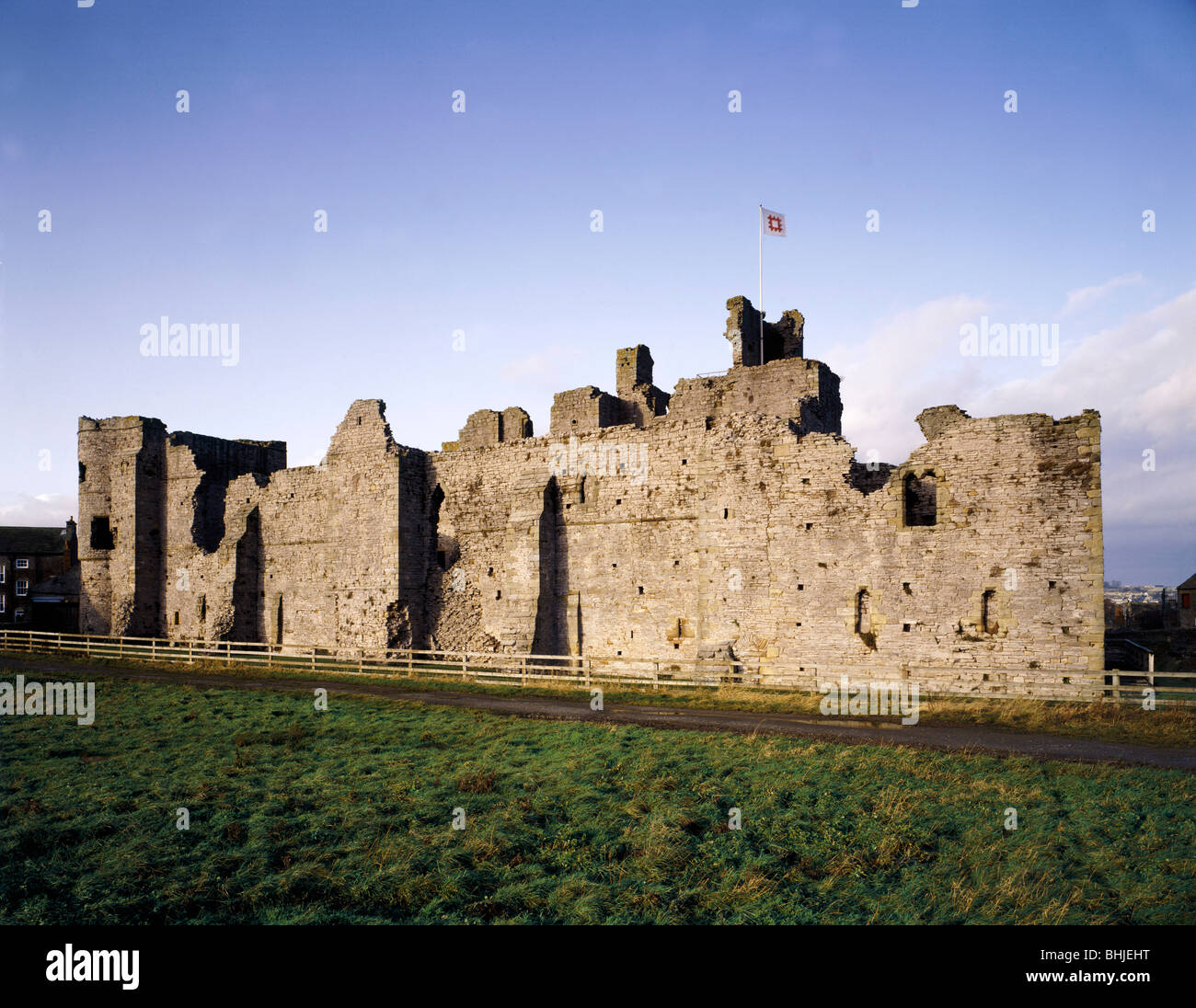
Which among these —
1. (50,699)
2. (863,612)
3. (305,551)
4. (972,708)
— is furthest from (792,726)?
(305,551)

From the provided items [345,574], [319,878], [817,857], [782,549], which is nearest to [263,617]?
[345,574]

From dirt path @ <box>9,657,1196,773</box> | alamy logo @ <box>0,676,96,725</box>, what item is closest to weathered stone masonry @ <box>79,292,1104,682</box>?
dirt path @ <box>9,657,1196,773</box>

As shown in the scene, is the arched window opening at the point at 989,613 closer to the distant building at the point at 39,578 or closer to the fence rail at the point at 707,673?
the fence rail at the point at 707,673

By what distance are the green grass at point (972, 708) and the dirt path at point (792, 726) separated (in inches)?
21.4

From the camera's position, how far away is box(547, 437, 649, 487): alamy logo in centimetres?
2412

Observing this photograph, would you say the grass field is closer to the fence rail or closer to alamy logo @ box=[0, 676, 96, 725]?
alamy logo @ box=[0, 676, 96, 725]

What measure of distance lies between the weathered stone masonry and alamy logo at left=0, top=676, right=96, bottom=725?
9.02 metres

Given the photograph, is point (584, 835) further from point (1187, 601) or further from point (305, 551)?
point (1187, 601)

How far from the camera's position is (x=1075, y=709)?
15.7 meters

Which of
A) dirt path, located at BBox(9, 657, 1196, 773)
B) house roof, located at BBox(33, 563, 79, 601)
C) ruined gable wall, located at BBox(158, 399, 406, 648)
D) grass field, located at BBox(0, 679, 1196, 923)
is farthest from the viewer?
house roof, located at BBox(33, 563, 79, 601)

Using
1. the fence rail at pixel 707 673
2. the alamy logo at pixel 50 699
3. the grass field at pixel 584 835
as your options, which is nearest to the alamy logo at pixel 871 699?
the fence rail at pixel 707 673

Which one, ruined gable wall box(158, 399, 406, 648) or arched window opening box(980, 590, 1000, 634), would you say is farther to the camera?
ruined gable wall box(158, 399, 406, 648)
